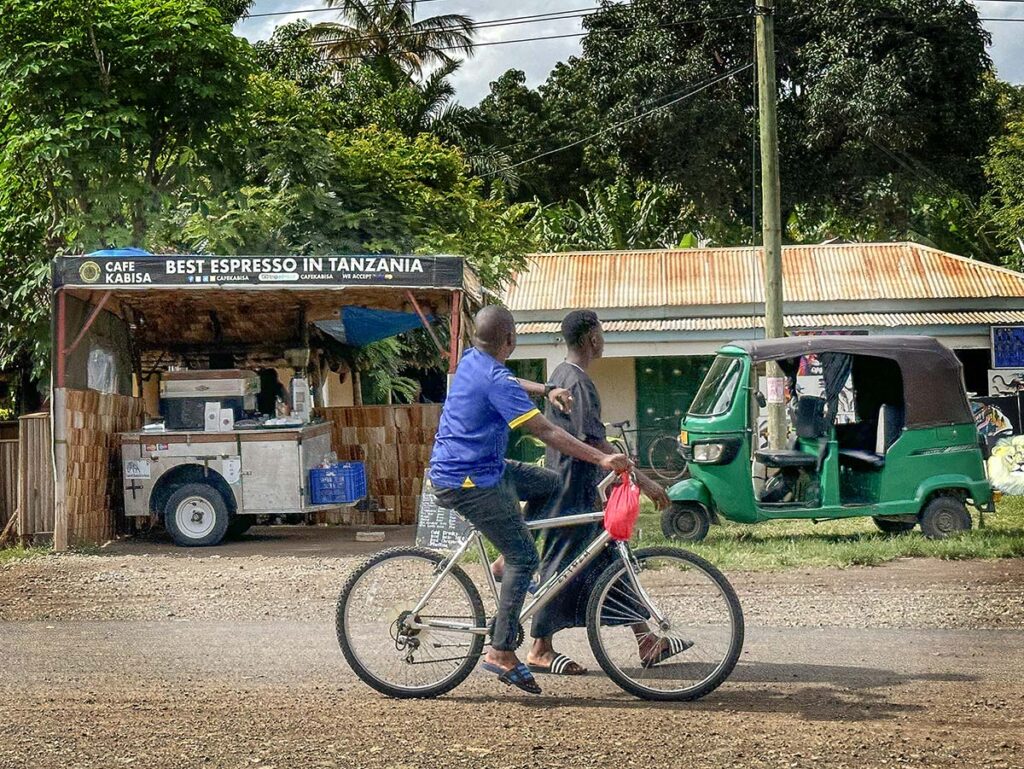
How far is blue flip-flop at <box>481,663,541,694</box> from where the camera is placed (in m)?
6.45

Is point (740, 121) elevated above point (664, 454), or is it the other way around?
A: point (740, 121)

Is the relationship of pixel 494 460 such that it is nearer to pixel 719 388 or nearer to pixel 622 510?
pixel 622 510

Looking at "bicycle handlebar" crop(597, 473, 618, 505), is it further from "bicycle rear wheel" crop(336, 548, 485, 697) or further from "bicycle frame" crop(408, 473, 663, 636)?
"bicycle rear wheel" crop(336, 548, 485, 697)

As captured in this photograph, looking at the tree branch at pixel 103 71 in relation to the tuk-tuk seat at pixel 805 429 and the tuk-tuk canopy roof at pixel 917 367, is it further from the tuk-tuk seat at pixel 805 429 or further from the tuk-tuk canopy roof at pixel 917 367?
the tuk-tuk seat at pixel 805 429

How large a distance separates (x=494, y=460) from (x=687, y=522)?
22.8 ft

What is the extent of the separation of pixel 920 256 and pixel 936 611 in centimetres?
2110

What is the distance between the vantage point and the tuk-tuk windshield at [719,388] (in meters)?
13.1

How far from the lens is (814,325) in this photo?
1048 inches

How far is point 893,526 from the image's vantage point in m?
13.9

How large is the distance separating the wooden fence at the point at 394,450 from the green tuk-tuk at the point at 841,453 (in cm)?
440

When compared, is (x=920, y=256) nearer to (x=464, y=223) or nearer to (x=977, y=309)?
(x=977, y=309)

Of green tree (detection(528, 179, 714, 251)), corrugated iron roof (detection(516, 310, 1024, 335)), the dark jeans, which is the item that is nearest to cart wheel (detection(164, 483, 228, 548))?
the dark jeans

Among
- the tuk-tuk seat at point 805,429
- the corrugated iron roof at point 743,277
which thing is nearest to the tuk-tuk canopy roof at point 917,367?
the tuk-tuk seat at point 805,429

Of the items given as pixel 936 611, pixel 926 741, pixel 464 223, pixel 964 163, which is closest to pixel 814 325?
pixel 964 163
